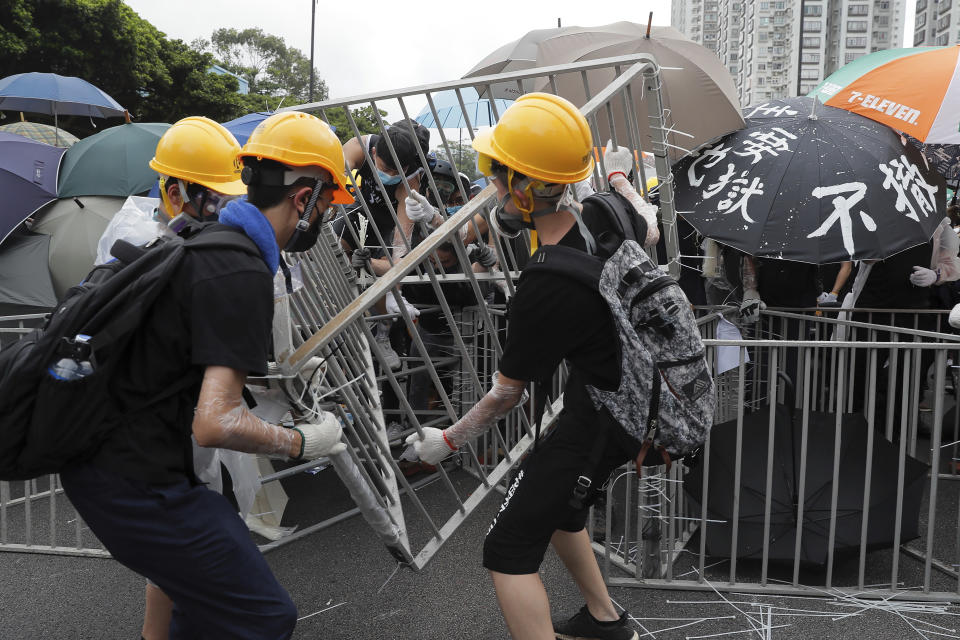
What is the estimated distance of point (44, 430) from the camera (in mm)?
1954

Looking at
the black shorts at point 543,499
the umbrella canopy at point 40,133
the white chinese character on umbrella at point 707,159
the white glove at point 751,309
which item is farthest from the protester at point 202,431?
the umbrella canopy at point 40,133

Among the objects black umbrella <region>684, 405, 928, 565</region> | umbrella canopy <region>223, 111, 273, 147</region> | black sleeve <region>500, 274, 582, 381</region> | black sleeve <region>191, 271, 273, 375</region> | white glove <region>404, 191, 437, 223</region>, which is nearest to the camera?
black sleeve <region>191, 271, 273, 375</region>

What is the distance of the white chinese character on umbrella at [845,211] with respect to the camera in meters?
4.84

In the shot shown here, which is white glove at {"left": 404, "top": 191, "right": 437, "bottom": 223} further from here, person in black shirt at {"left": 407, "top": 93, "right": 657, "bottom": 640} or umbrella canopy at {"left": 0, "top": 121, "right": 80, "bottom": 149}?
umbrella canopy at {"left": 0, "top": 121, "right": 80, "bottom": 149}

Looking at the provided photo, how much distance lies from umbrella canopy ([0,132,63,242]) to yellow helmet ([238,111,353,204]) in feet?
21.2

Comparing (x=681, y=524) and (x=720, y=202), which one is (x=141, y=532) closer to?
(x=681, y=524)

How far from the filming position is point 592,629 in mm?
3178

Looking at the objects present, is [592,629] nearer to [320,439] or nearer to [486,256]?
[320,439]

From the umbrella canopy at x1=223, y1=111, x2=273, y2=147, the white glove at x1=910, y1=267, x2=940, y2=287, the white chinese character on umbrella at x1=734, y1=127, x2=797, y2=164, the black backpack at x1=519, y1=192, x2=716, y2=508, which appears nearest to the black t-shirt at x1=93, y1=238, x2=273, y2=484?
the black backpack at x1=519, y1=192, x2=716, y2=508

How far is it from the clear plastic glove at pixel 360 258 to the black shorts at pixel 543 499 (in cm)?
252

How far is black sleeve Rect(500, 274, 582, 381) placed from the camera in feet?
7.98

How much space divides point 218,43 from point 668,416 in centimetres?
6063

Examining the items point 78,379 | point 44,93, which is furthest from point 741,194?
point 44,93

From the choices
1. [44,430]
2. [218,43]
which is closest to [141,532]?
[44,430]
